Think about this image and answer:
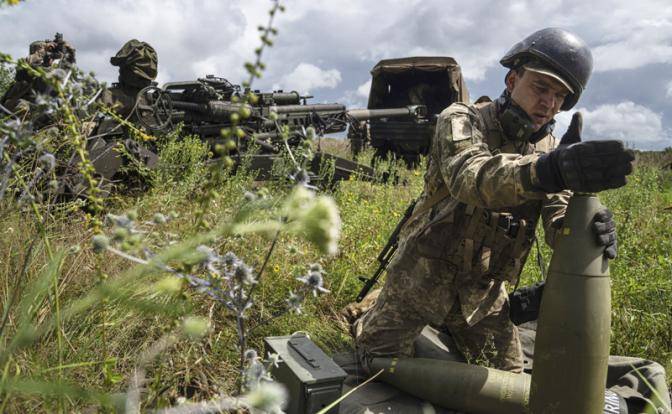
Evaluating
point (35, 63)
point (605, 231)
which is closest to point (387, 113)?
point (35, 63)

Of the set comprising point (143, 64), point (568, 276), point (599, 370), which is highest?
point (143, 64)

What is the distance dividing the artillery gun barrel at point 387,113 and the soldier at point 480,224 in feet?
20.2

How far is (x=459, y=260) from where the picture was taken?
9.62ft

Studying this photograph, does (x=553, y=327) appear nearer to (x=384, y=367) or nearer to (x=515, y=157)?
(x=515, y=157)

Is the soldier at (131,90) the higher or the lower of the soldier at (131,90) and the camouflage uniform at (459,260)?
the higher

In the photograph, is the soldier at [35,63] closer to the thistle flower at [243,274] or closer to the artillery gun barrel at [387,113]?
the thistle flower at [243,274]

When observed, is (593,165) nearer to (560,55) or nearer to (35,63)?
(560,55)

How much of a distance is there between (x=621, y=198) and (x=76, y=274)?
5.52 meters

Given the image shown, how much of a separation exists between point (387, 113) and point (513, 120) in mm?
7415

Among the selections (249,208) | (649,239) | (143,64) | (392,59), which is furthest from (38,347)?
(392,59)

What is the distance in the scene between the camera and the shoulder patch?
2.56 metres

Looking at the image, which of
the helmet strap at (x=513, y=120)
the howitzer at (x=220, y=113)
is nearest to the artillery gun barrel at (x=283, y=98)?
the howitzer at (x=220, y=113)

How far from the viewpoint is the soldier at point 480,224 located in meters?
2.67

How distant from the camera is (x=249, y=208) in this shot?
0.68 meters
